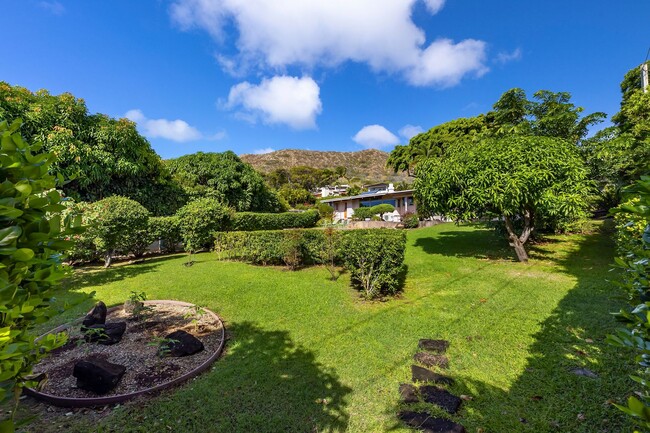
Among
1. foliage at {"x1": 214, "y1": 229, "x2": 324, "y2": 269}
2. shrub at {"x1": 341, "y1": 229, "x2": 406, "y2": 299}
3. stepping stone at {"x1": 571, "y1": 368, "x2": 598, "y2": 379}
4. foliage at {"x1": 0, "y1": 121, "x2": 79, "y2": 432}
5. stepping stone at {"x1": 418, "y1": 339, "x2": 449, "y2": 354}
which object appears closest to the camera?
foliage at {"x1": 0, "y1": 121, "x2": 79, "y2": 432}

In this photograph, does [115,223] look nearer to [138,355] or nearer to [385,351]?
[138,355]

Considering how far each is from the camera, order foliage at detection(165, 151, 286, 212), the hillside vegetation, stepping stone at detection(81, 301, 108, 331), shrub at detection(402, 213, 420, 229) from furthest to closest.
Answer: the hillside vegetation, shrub at detection(402, 213, 420, 229), foliage at detection(165, 151, 286, 212), stepping stone at detection(81, 301, 108, 331)

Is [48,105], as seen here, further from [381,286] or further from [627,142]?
[627,142]

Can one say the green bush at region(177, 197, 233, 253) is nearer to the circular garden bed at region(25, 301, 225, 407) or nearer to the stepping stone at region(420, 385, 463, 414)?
the circular garden bed at region(25, 301, 225, 407)

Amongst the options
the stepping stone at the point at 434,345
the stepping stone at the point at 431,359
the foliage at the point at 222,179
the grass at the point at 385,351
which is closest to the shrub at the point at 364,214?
the foliage at the point at 222,179

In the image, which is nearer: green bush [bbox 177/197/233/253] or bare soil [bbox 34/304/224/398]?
bare soil [bbox 34/304/224/398]

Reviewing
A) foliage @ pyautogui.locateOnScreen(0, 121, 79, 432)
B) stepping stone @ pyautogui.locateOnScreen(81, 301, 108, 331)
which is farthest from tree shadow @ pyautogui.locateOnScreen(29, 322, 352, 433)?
stepping stone @ pyautogui.locateOnScreen(81, 301, 108, 331)

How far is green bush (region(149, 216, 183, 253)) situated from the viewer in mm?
12148

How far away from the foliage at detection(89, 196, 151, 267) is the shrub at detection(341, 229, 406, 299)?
7.89 m

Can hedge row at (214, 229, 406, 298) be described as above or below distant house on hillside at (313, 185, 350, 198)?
below

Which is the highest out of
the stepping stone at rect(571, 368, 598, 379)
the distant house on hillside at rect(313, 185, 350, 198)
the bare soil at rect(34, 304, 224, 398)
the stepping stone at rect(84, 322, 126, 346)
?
the distant house on hillside at rect(313, 185, 350, 198)

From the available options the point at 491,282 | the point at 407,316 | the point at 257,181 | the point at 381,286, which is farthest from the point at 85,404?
the point at 257,181

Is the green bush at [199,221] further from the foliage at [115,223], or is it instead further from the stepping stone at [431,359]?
the stepping stone at [431,359]

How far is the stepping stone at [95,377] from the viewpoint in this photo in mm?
3203
